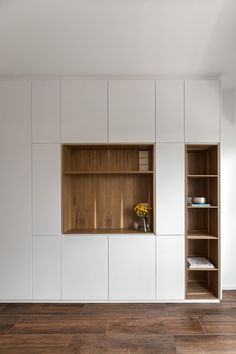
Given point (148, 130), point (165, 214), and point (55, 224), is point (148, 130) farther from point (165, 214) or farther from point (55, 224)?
point (55, 224)

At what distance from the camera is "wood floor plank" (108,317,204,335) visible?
9.10 ft

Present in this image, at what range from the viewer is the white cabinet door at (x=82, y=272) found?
11.2 ft

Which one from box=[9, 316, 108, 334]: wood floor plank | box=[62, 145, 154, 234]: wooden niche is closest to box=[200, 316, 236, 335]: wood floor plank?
box=[9, 316, 108, 334]: wood floor plank

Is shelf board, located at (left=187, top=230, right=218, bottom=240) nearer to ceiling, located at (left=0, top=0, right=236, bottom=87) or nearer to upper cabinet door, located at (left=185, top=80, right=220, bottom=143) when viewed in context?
upper cabinet door, located at (left=185, top=80, right=220, bottom=143)

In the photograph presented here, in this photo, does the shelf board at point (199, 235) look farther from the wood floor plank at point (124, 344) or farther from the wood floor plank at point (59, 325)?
the wood floor plank at point (59, 325)

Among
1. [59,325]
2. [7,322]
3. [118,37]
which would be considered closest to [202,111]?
[118,37]

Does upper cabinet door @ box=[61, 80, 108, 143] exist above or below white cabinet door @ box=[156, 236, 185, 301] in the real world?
above

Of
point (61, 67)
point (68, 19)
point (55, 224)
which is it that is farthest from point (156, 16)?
point (55, 224)

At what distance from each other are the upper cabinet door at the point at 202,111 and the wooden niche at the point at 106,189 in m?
0.72

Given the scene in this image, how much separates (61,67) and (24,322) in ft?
9.07

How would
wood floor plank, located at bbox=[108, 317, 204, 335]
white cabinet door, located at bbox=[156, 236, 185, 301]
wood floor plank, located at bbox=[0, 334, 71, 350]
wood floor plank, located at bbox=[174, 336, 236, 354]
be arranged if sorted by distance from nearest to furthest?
wood floor plank, located at bbox=[174, 336, 236, 354]
wood floor plank, located at bbox=[0, 334, 71, 350]
wood floor plank, located at bbox=[108, 317, 204, 335]
white cabinet door, located at bbox=[156, 236, 185, 301]

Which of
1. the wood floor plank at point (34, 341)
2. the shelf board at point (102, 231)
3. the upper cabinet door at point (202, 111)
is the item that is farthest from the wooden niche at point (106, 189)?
the wood floor plank at point (34, 341)

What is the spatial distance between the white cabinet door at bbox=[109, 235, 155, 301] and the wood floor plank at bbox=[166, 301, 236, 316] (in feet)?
0.95

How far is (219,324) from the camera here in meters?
2.91
